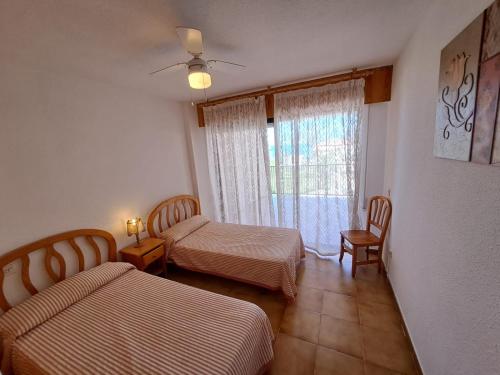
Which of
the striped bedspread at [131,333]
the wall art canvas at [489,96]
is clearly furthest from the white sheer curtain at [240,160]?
the wall art canvas at [489,96]

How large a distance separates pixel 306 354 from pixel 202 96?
10.8 feet

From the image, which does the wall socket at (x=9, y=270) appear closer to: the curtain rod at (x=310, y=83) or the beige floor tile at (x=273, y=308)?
the beige floor tile at (x=273, y=308)

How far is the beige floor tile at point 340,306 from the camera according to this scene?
6.15ft

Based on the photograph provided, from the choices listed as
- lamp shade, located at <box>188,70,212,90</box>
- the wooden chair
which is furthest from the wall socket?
the wooden chair

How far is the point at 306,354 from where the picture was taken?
1546 millimetres

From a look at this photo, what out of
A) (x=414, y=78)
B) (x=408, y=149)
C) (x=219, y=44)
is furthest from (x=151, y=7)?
(x=408, y=149)

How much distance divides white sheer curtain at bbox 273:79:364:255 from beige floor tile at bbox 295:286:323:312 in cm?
79

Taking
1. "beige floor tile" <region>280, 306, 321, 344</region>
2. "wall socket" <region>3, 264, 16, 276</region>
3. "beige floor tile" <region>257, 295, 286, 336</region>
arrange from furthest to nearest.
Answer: "beige floor tile" <region>257, 295, 286, 336</region>, "beige floor tile" <region>280, 306, 321, 344</region>, "wall socket" <region>3, 264, 16, 276</region>

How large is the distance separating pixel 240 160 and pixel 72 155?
2.02 metres

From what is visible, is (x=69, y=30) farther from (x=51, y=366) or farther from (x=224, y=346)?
(x=224, y=346)

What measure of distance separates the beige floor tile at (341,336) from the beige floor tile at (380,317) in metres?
0.13

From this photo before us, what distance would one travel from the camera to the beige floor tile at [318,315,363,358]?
1.57 metres

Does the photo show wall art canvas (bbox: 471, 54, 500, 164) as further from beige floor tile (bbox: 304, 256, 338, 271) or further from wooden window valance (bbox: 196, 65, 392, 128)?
beige floor tile (bbox: 304, 256, 338, 271)

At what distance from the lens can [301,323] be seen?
71.7 inches
